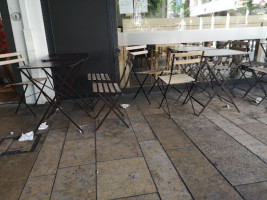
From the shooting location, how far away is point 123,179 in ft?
6.81

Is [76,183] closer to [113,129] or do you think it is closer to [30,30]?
[113,129]

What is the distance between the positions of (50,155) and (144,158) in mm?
1066

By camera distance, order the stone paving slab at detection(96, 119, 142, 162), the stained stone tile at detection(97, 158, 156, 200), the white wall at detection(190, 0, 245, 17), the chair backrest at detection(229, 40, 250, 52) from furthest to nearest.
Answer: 1. the white wall at detection(190, 0, 245, 17)
2. the chair backrest at detection(229, 40, 250, 52)
3. the stone paving slab at detection(96, 119, 142, 162)
4. the stained stone tile at detection(97, 158, 156, 200)

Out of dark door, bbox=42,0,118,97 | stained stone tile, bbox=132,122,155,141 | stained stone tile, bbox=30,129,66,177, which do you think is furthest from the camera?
dark door, bbox=42,0,118,97

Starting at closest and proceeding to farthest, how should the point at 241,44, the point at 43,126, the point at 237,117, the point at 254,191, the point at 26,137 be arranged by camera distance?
the point at 254,191 < the point at 26,137 < the point at 43,126 < the point at 237,117 < the point at 241,44

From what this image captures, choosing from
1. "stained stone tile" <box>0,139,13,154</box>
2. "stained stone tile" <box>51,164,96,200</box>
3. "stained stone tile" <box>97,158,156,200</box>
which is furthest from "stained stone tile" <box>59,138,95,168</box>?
"stained stone tile" <box>0,139,13,154</box>

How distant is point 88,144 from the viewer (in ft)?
8.95

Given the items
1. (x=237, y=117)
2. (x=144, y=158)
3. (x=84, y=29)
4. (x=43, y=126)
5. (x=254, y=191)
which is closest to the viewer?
(x=254, y=191)

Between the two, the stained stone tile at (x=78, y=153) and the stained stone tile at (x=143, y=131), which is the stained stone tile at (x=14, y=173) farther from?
the stained stone tile at (x=143, y=131)

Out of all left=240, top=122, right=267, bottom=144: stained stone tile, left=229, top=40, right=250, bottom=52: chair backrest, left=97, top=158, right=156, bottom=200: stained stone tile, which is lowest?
left=97, top=158, right=156, bottom=200: stained stone tile

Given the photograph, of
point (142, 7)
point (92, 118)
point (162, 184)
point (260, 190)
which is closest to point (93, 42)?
point (142, 7)

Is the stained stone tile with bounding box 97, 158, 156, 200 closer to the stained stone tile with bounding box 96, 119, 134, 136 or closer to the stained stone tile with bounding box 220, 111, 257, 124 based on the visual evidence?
the stained stone tile with bounding box 96, 119, 134, 136

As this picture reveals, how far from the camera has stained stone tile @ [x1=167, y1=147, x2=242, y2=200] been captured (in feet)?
6.09

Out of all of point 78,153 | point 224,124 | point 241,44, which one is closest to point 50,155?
point 78,153
